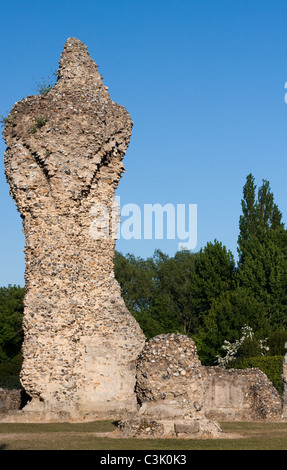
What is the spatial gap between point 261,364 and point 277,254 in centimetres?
1552

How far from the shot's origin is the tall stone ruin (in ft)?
61.8

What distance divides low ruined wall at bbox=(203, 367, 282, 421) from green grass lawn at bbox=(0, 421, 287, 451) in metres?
3.44

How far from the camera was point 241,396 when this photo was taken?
2095cm

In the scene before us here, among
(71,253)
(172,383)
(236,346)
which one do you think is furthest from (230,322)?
(172,383)

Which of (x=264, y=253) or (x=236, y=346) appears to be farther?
(x=264, y=253)

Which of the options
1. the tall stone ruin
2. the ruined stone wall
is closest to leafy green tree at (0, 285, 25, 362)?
the tall stone ruin

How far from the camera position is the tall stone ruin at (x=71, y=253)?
18828 millimetres

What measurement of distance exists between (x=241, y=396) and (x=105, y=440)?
29.1 feet

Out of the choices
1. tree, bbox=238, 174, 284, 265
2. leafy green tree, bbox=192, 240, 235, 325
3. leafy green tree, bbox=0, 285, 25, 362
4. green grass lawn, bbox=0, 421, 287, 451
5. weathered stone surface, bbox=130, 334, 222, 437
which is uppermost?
tree, bbox=238, 174, 284, 265

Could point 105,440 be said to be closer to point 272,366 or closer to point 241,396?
point 241,396

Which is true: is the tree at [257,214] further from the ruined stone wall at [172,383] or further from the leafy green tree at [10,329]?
the ruined stone wall at [172,383]

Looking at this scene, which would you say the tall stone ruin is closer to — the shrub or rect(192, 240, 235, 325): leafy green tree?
the shrub

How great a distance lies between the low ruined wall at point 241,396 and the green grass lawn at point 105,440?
344cm
